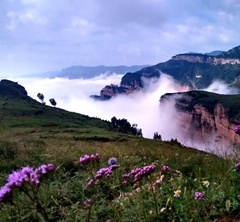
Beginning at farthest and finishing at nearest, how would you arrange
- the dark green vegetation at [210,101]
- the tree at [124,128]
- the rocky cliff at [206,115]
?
1. the rocky cliff at [206,115]
2. the dark green vegetation at [210,101]
3. the tree at [124,128]

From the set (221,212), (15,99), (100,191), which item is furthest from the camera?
(15,99)

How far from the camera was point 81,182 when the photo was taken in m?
5.82

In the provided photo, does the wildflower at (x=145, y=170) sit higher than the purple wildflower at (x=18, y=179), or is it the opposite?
the purple wildflower at (x=18, y=179)

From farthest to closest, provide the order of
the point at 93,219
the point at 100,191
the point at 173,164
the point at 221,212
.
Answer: the point at 173,164 → the point at 100,191 → the point at 93,219 → the point at 221,212

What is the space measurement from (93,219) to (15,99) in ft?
495

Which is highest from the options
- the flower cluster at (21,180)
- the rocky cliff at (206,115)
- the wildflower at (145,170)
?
the flower cluster at (21,180)

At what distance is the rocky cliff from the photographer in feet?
470

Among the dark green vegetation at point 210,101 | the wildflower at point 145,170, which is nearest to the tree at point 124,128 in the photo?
the dark green vegetation at point 210,101

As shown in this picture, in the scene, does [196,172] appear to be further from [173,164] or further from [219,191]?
[219,191]

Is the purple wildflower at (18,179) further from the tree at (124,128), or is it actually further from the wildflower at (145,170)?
the tree at (124,128)

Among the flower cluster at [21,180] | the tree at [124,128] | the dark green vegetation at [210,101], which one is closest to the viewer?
the flower cluster at [21,180]

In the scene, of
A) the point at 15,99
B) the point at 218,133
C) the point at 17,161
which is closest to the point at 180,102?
the point at 218,133

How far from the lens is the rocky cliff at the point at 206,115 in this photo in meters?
143

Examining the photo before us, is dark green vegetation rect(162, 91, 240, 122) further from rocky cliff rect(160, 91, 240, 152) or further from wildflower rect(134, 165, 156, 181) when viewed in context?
wildflower rect(134, 165, 156, 181)
